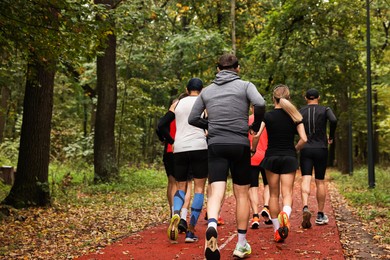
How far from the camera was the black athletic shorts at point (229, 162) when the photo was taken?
6258mm

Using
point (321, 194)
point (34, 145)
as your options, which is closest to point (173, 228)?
point (321, 194)

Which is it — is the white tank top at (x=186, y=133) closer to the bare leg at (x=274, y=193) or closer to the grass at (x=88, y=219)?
the bare leg at (x=274, y=193)

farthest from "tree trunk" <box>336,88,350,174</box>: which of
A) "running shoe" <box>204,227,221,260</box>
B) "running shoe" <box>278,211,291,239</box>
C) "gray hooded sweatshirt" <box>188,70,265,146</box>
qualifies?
"running shoe" <box>204,227,221,260</box>

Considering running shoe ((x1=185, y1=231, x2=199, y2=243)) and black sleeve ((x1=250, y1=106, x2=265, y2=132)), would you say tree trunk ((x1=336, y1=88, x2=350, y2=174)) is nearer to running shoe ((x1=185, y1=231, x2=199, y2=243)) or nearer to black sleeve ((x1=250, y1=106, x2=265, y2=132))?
running shoe ((x1=185, y1=231, x2=199, y2=243))

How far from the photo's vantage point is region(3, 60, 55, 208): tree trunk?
1209 centimetres

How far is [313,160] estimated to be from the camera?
367 inches

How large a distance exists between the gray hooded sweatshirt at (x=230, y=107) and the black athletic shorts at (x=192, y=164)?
1.28 meters

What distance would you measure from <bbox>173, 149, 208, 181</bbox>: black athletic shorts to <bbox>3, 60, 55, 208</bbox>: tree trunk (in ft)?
17.6

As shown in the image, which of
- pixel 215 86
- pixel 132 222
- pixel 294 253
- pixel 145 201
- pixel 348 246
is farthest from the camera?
pixel 145 201

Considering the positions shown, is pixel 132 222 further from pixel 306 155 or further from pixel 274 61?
pixel 274 61

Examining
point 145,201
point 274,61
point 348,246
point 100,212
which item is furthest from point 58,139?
point 348,246

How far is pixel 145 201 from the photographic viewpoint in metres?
14.5

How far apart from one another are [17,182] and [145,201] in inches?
142

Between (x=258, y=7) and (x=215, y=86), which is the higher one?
(x=258, y=7)
